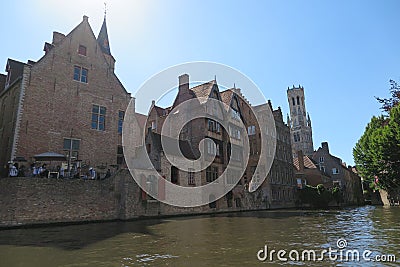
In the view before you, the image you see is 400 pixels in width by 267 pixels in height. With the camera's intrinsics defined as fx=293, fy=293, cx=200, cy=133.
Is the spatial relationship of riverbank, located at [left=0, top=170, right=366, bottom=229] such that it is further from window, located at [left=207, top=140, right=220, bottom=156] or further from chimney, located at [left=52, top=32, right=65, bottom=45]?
chimney, located at [left=52, top=32, right=65, bottom=45]

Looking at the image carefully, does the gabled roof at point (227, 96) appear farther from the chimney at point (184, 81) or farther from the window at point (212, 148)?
the window at point (212, 148)

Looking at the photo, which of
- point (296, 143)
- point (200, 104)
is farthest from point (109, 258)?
point (296, 143)

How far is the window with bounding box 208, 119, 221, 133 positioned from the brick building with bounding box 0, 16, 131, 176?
10614 mm

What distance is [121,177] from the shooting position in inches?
922

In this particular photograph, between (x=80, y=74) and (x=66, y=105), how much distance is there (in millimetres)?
3435

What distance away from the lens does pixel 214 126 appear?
36.8 meters

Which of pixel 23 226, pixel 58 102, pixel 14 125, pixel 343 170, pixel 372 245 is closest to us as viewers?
pixel 372 245

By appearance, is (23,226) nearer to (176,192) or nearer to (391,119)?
(176,192)

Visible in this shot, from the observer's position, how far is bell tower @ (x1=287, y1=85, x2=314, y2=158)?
110 metres

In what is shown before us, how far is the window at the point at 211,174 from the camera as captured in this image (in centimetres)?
3384

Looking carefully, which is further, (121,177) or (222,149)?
(222,149)

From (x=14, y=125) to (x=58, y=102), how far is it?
152 inches

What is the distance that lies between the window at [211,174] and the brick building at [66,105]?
10.4 m

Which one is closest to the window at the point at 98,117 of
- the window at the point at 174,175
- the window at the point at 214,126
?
the window at the point at 174,175
